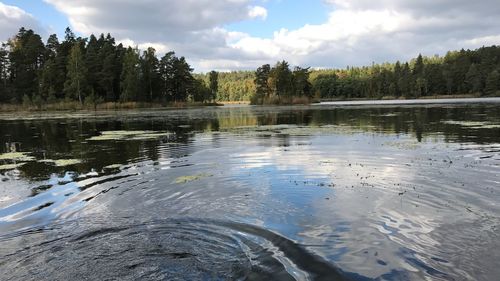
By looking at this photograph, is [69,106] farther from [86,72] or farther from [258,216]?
[258,216]

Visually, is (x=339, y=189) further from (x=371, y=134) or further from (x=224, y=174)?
(x=371, y=134)

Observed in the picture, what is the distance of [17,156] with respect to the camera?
69.6 ft

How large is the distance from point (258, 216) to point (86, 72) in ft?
350

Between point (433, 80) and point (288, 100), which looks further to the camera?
point (433, 80)

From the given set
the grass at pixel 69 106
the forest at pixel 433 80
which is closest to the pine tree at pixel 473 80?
the forest at pixel 433 80

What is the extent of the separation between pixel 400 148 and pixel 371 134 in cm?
700

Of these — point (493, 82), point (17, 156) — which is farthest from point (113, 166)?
point (493, 82)

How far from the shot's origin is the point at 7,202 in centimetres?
1191

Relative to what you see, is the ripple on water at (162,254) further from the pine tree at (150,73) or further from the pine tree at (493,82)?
the pine tree at (493,82)

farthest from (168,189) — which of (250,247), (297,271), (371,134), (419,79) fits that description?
(419,79)

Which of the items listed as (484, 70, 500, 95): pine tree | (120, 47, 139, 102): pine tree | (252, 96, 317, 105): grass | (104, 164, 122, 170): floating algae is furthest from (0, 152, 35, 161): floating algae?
(484, 70, 500, 95): pine tree

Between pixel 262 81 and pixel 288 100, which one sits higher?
pixel 262 81

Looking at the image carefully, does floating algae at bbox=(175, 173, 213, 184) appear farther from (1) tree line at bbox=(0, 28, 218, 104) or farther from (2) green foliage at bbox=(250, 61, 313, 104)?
(2) green foliage at bbox=(250, 61, 313, 104)

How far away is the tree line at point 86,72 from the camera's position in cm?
10762
